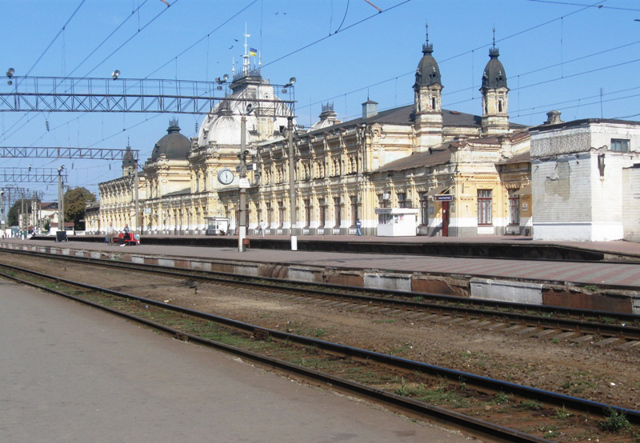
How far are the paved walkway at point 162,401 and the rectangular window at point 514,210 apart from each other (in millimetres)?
39099

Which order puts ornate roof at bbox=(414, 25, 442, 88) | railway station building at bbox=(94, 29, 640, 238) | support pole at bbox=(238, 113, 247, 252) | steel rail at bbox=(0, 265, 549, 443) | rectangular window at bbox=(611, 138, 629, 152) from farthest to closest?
ornate roof at bbox=(414, 25, 442, 88) < railway station building at bbox=(94, 29, 640, 238) < support pole at bbox=(238, 113, 247, 252) < rectangular window at bbox=(611, 138, 629, 152) < steel rail at bbox=(0, 265, 549, 443)

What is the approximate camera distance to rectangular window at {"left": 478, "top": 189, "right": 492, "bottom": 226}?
48.8 metres

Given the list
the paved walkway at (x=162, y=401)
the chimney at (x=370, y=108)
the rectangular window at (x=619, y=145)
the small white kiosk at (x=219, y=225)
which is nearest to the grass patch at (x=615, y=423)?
the paved walkway at (x=162, y=401)

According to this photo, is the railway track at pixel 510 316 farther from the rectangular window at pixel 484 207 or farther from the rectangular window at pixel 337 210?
the rectangular window at pixel 337 210

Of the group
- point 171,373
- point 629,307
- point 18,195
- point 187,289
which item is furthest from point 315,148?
point 18,195

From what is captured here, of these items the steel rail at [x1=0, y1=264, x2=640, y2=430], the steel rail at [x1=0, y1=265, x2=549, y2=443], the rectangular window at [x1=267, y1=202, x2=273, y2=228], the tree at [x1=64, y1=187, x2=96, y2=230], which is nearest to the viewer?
the steel rail at [x1=0, y1=265, x2=549, y2=443]

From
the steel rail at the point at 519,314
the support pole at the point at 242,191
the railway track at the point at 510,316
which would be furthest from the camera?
the support pole at the point at 242,191

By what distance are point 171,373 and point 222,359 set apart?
1159 millimetres

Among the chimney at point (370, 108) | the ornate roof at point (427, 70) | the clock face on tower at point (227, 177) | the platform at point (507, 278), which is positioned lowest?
the platform at point (507, 278)

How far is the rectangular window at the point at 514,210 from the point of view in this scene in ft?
158

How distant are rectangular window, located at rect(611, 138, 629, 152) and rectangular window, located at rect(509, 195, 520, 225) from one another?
53.6ft

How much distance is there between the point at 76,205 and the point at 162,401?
144 metres

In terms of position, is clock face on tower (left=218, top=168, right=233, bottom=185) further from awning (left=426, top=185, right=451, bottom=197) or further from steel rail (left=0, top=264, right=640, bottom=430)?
steel rail (left=0, top=264, right=640, bottom=430)

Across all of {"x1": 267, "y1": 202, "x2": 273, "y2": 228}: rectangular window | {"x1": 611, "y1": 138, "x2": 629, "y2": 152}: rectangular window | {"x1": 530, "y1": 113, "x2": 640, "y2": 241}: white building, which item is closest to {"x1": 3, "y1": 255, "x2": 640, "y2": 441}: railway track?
{"x1": 530, "y1": 113, "x2": 640, "y2": 241}: white building
